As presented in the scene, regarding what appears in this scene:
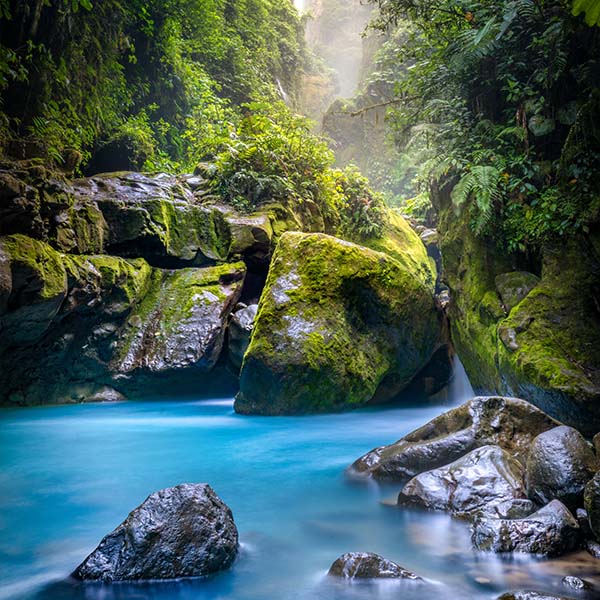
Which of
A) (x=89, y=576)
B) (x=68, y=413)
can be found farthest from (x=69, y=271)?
(x=89, y=576)

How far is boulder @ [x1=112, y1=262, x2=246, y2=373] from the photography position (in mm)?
8422

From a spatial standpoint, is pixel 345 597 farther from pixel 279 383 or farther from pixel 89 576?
pixel 279 383

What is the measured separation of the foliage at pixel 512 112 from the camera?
19.8 feet

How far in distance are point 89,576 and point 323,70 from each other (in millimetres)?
35826

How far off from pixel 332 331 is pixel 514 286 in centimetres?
269

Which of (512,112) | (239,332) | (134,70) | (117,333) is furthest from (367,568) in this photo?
(134,70)

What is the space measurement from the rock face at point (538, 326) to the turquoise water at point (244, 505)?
5.11ft

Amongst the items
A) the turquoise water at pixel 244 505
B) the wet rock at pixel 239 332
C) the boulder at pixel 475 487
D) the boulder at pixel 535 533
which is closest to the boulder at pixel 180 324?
the wet rock at pixel 239 332

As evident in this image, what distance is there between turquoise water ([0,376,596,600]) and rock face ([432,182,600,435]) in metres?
1.56

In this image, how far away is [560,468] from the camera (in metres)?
2.98

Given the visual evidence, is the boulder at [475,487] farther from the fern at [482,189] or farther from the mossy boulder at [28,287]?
the mossy boulder at [28,287]

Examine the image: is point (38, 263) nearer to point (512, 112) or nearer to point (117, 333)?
point (117, 333)

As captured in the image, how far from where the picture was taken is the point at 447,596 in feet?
7.20

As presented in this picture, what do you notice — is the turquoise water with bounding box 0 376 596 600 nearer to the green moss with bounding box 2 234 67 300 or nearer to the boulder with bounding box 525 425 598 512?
the boulder with bounding box 525 425 598 512
